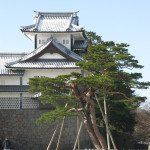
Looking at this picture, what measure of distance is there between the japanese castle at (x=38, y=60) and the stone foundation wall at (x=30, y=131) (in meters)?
0.63

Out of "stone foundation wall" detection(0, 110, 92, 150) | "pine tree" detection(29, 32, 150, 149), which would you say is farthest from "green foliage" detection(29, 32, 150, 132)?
"stone foundation wall" detection(0, 110, 92, 150)

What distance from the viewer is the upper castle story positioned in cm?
3369

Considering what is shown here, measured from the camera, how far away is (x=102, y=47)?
79.7 ft

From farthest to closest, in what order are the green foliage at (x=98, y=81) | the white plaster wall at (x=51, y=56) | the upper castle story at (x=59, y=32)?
the upper castle story at (x=59, y=32) → the white plaster wall at (x=51, y=56) → the green foliage at (x=98, y=81)

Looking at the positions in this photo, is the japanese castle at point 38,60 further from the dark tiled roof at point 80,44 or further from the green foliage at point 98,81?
the green foliage at point 98,81

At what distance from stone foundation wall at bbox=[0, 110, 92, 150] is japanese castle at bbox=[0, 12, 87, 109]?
63cm

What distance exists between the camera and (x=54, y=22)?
35281 mm

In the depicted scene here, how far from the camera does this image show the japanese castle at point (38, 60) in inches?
1219

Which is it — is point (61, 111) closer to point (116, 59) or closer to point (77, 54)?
point (116, 59)

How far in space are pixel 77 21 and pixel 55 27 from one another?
3149 mm

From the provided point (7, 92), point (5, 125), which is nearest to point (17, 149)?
point (5, 125)

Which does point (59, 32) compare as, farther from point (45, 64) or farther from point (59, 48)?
point (45, 64)

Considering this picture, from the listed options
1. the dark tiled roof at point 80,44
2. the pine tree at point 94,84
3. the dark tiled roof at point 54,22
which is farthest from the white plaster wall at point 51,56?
the pine tree at point 94,84

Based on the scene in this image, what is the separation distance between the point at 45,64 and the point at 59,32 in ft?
11.8
